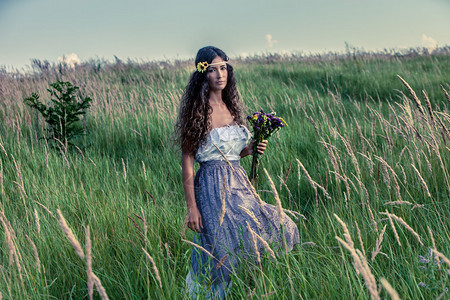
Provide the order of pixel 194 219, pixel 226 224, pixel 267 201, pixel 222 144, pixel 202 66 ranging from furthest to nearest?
pixel 267 201 < pixel 202 66 < pixel 222 144 < pixel 194 219 < pixel 226 224

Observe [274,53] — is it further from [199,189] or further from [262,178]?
[199,189]

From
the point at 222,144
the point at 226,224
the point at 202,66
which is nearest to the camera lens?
the point at 226,224

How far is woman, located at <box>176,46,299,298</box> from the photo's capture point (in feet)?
7.15

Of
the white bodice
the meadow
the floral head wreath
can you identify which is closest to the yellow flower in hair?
the floral head wreath

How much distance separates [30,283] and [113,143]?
3439mm

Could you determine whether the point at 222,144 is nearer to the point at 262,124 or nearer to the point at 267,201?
the point at 262,124

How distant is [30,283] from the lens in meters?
1.83

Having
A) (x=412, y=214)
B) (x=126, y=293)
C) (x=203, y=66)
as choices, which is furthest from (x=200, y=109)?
(x=412, y=214)

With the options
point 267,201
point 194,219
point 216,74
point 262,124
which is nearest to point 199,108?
point 216,74

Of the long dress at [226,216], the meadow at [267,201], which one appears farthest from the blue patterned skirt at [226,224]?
the meadow at [267,201]

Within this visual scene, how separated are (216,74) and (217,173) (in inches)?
26.5

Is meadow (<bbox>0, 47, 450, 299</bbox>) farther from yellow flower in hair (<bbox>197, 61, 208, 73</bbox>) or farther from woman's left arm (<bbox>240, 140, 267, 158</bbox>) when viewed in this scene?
yellow flower in hair (<bbox>197, 61, 208, 73</bbox>)

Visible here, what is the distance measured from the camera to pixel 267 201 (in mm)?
3260

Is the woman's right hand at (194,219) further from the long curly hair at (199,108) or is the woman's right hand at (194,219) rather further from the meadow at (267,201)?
the long curly hair at (199,108)
